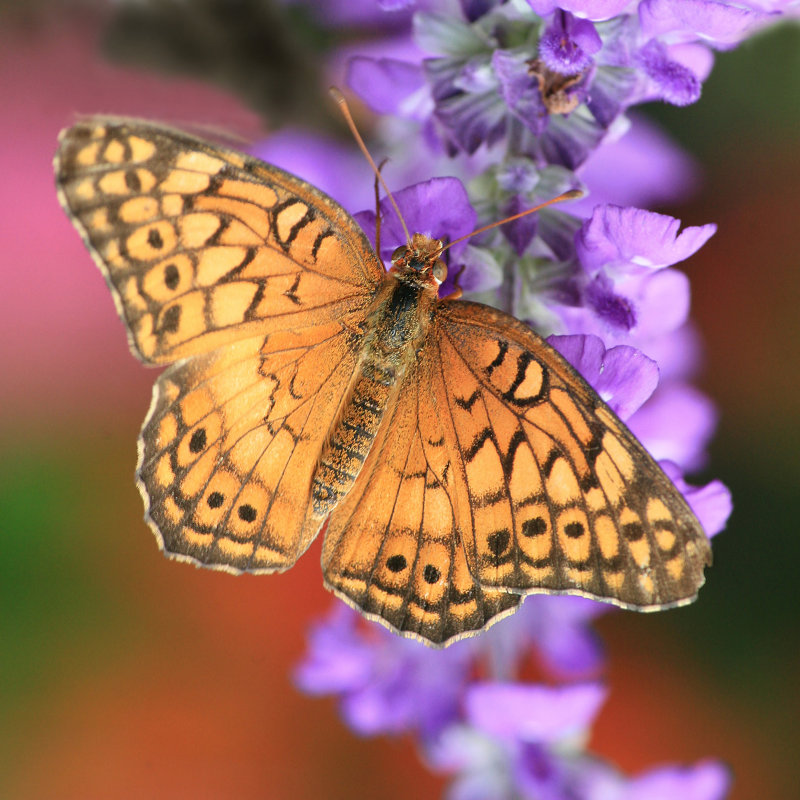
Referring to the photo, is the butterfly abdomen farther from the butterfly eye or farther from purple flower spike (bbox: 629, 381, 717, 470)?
purple flower spike (bbox: 629, 381, 717, 470)

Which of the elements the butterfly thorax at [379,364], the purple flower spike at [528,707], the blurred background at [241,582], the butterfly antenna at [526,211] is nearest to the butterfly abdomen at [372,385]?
the butterfly thorax at [379,364]

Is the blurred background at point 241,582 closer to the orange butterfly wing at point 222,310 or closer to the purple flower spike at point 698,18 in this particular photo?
the orange butterfly wing at point 222,310

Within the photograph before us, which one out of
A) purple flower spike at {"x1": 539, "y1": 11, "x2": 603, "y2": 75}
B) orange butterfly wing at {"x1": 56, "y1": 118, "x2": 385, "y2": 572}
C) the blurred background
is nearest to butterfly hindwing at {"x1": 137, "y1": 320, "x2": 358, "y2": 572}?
orange butterfly wing at {"x1": 56, "y1": 118, "x2": 385, "y2": 572}

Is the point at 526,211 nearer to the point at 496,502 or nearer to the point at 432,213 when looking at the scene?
the point at 432,213

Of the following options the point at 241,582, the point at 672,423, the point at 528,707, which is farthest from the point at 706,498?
the point at 241,582

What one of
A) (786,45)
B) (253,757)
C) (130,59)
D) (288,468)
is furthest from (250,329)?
(253,757)
